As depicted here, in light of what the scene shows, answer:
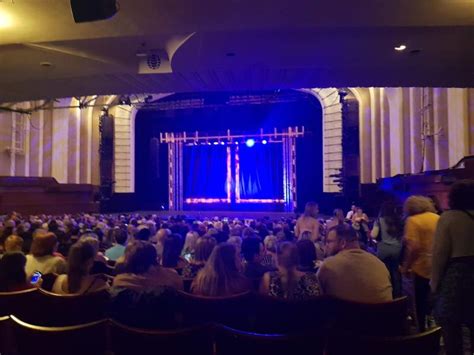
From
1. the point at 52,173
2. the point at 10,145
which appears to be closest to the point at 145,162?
the point at 52,173

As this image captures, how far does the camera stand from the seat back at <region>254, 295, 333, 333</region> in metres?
2.29

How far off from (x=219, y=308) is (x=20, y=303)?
53.9 inches

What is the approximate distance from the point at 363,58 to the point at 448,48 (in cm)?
116

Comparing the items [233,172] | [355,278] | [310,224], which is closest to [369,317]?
[355,278]

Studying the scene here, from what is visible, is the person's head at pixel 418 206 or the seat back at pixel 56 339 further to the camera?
the person's head at pixel 418 206

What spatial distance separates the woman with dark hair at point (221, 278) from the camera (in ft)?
8.93

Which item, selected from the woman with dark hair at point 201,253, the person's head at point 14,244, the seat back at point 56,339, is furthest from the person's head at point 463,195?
the person's head at point 14,244

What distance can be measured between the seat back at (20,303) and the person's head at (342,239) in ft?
7.52

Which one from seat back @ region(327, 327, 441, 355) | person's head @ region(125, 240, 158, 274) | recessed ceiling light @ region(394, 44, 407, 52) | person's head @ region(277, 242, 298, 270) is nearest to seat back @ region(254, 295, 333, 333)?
person's head @ region(277, 242, 298, 270)

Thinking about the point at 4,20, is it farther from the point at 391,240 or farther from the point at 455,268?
the point at 455,268

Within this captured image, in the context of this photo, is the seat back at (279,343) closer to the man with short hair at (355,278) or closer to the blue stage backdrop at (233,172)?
the man with short hair at (355,278)

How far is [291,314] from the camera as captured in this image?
90.3 inches

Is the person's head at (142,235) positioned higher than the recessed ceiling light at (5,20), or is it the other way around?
the recessed ceiling light at (5,20)

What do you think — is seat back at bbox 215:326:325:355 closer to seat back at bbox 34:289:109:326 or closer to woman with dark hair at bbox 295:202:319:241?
seat back at bbox 34:289:109:326
